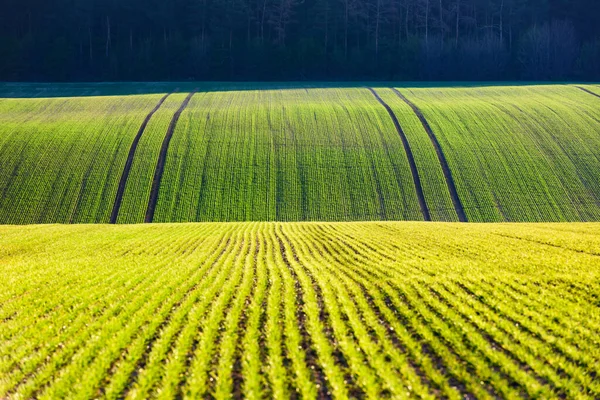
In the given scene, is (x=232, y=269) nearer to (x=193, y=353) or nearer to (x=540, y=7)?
(x=193, y=353)

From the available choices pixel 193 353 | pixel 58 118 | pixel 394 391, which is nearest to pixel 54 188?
pixel 58 118

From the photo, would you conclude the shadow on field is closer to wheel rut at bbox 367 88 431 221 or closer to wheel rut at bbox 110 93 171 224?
wheel rut at bbox 110 93 171 224

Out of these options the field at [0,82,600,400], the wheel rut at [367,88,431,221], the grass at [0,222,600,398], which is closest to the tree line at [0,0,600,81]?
the wheel rut at [367,88,431,221]

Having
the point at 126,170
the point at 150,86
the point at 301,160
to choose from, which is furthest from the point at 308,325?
the point at 150,86

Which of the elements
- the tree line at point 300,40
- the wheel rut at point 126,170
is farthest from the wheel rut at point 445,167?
the wheel rut at point 126,170

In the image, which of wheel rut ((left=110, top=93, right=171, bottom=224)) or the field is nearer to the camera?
the field

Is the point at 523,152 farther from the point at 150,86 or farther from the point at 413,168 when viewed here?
the point at 150,86
